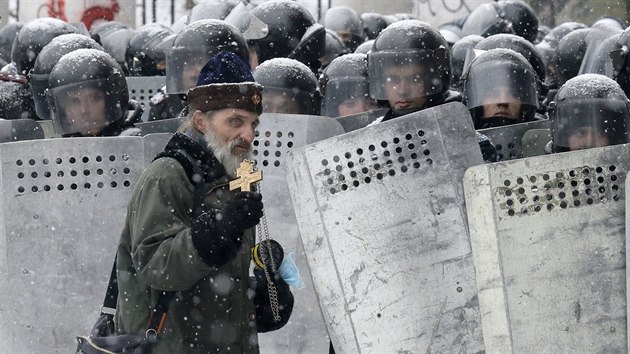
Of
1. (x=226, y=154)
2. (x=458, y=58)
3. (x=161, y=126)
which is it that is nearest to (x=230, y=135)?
(x=226, y=154)

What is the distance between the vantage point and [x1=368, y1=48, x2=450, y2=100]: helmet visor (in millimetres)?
7206

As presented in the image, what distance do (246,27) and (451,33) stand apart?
364 centimetres

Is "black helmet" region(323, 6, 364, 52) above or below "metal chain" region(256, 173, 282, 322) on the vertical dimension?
below

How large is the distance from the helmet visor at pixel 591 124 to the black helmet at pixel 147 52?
464 centimetres

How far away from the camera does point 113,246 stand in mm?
6660

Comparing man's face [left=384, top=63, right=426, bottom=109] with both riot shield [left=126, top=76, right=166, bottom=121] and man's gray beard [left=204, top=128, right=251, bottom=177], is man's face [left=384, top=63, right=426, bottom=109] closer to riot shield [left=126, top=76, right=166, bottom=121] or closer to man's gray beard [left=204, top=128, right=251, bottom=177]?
man's gray beard [left=204, top=128, right=251, bottom=177]

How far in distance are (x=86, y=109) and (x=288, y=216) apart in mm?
1954

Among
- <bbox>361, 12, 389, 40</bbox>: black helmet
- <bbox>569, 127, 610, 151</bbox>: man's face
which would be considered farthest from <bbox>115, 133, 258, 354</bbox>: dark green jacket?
<bbox>361, 12, 389, 40</bbox>: black helmet

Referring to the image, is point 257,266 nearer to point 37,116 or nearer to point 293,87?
point 293,87

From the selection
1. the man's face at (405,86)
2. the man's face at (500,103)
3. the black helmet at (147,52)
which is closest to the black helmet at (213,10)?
the black helmet at (147,52)

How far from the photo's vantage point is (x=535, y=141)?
714cm

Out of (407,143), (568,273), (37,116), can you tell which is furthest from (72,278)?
(37,116)

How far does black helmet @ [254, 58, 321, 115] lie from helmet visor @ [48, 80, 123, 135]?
87 centimetres

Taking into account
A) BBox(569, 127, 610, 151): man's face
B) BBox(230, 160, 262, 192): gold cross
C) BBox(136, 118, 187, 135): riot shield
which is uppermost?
BBox(230, 160, 262, 192): gold cross
